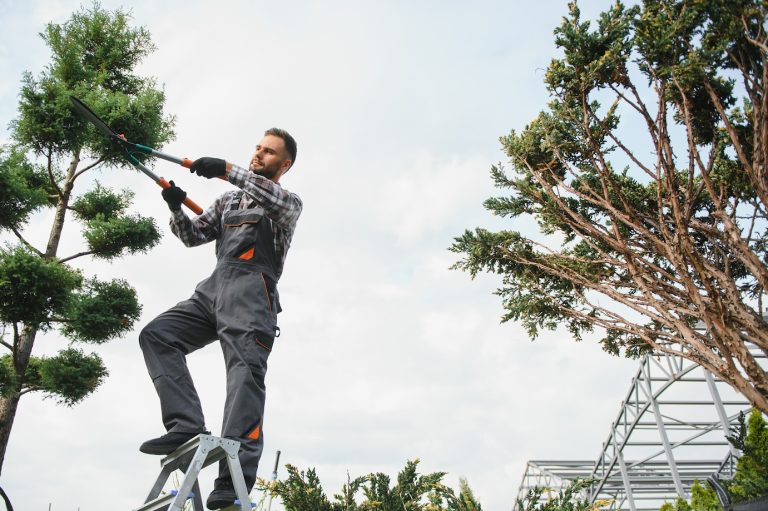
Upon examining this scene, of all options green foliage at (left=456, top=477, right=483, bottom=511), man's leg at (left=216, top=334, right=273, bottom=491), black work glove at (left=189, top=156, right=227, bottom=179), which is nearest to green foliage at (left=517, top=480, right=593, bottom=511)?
green foliage at (left=456, top=477, right=483, bottom=511)

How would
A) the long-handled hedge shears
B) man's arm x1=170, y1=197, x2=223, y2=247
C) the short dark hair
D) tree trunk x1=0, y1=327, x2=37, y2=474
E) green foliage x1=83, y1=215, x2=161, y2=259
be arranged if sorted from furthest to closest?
green foliage x1=83, y1=215, x2=161, y2=259
tree trunk x1=0, y1=327, x2=37, y2=474
the short dark hair
man's arm x1=170, y1=197, x2=223, y2=247
the long-handled hedge shears

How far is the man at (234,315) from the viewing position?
2633 mm

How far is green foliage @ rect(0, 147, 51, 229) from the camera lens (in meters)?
8.62

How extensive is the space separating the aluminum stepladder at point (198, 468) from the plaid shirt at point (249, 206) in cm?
111

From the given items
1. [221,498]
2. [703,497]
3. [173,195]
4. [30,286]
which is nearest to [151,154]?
[173,195]

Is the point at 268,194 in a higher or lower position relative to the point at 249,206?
lower

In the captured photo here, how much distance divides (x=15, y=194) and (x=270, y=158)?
288 inches

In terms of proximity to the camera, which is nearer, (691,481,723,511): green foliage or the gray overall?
the gray overall

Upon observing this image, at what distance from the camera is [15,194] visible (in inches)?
345

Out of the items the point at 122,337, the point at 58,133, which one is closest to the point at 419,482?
the point at 122,337

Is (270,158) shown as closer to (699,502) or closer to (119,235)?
(699,502)

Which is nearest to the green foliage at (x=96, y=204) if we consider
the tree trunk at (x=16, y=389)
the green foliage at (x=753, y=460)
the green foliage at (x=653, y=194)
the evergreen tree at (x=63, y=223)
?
the evergreen tree at (x=63, y=223)

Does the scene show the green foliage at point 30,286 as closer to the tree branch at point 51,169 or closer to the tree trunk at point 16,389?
the tree trunk at point 16,389

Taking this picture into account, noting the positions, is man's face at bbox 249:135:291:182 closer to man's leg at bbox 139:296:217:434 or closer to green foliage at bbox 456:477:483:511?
man's leg at bbox 139:296:217:434
